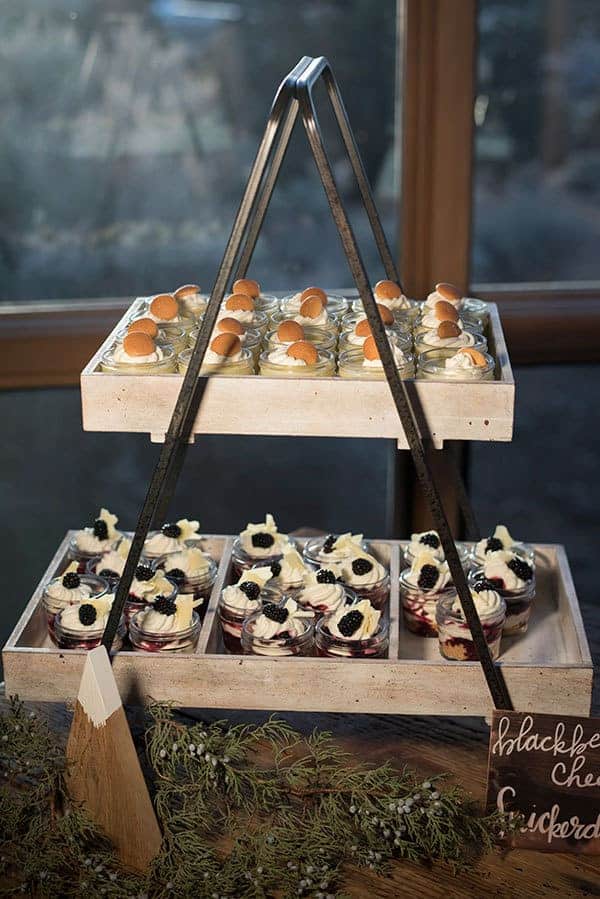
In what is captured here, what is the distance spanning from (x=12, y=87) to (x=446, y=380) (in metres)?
1.74

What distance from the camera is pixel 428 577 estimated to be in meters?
1.92

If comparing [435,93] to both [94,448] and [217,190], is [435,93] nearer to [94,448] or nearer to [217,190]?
[217,190]

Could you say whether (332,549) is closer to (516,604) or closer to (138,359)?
(516,604)

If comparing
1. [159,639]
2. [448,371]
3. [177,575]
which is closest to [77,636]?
[159,639]

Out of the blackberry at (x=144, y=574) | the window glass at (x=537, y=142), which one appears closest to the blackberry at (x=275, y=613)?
the blackberry at (x=144, y=574)

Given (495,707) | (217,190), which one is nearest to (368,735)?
(495,707)

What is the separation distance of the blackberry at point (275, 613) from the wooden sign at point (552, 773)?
349 mm

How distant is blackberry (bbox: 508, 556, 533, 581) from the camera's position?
194 cm

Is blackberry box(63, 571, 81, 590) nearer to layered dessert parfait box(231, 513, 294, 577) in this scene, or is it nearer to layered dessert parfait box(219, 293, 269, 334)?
layered dessert parfait box(231, 513, 294, 577)

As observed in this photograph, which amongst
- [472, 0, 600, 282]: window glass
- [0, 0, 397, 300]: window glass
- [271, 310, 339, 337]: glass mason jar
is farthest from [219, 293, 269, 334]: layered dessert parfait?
[472, 0, 600, 282]: window glass

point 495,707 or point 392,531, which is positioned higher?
point 495,707

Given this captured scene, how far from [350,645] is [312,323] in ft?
1.71

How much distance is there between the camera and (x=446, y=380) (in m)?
1.62

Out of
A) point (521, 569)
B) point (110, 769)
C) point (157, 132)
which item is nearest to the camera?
point (110, 769)
